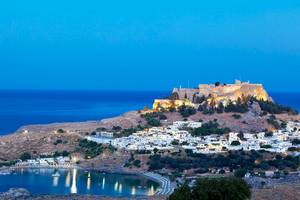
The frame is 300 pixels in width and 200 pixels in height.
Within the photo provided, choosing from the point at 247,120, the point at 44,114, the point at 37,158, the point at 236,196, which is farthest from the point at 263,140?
the point at 44,114

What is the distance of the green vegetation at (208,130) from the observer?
2067 inches

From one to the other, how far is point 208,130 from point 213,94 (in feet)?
29.0

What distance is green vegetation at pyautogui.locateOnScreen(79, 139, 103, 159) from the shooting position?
47438 millimetres

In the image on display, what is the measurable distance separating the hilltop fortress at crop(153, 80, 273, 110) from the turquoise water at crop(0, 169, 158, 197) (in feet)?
62.9

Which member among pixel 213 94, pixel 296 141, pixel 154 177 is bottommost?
pixel 154 177

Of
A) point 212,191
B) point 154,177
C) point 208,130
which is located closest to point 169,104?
point 208,130

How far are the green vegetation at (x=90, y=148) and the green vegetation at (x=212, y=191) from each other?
27.3 meters

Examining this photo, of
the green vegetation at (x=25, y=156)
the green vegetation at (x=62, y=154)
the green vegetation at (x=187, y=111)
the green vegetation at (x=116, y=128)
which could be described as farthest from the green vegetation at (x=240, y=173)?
the green vegetation at (x=187, y=111)

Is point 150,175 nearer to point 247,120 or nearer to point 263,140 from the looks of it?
point 263,140

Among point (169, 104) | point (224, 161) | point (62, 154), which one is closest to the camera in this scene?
point (224, 161)

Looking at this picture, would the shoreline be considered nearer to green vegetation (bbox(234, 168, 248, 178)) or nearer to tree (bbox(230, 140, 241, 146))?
green vegetation (bbox(234, 168, 248, 178))

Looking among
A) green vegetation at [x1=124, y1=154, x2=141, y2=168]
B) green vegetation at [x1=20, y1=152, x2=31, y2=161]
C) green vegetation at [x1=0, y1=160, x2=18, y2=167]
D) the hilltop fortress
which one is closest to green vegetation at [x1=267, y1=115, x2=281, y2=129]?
the hilltop fortress

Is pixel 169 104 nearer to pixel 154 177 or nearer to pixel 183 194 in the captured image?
pixel 154 177

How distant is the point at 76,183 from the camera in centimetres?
3925
